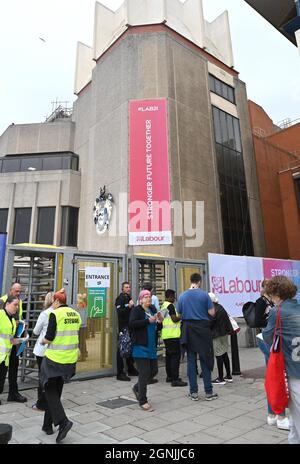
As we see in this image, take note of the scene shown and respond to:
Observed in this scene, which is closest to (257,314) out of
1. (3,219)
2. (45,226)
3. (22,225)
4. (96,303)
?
(96,303)

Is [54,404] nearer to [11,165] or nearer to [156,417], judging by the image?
[156,417]

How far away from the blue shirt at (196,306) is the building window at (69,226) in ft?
63.5

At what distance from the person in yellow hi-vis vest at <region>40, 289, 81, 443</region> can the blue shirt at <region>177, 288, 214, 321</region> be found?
2.20 m

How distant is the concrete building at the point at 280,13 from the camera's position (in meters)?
11.2

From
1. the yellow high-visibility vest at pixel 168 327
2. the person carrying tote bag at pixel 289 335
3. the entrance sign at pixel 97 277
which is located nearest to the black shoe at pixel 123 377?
the yellow high-visibility vest at pixel 168 327

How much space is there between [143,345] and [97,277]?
3.07m

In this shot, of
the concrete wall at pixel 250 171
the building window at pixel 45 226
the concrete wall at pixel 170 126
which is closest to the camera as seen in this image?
the concrete wall at pixel 170 126

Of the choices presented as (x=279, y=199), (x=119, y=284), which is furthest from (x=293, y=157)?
(x=119, y=284)

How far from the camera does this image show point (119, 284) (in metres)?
8.45

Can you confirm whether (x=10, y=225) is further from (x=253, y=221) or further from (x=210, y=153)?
(x=253, y=221)

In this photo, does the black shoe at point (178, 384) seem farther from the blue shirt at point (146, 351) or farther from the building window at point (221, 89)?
the building window at point (221, 89)

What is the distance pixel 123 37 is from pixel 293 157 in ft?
60.5

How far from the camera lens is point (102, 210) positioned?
859 inches
